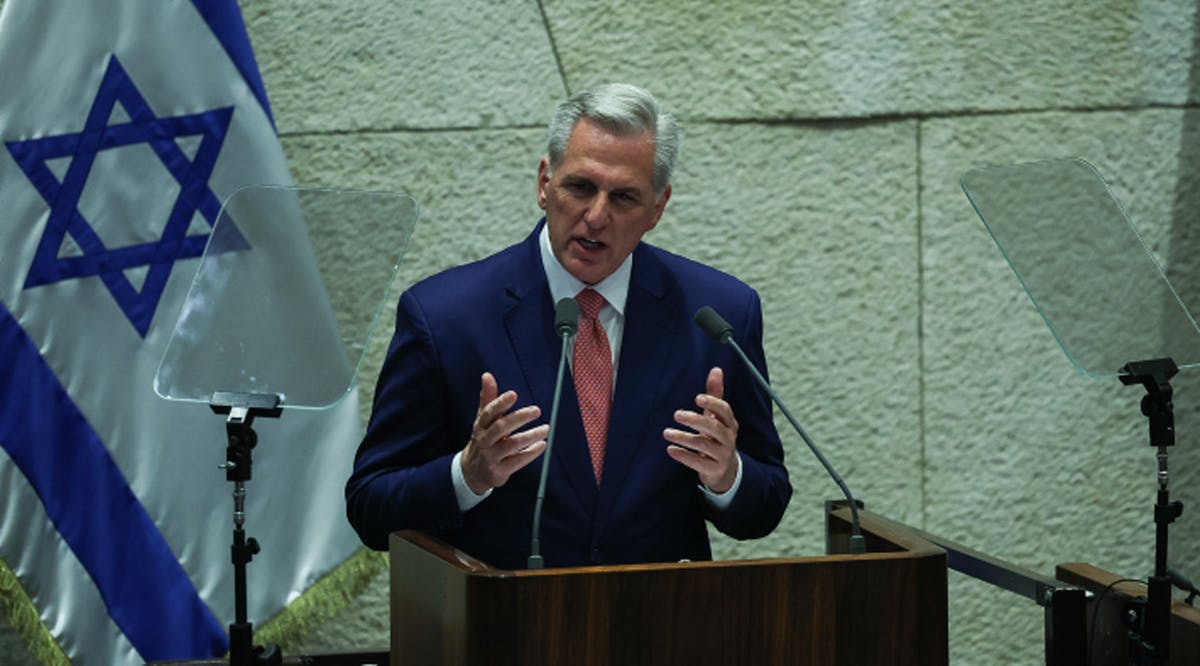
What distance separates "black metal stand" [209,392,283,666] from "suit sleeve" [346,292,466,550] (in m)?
0.17

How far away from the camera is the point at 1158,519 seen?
2.68m

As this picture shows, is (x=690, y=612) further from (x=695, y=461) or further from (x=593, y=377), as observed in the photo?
(x=593, y=377)

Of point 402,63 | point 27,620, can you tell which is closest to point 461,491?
point 27,620

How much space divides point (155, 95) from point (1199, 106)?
104 inches

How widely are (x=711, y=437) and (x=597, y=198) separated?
1.65ft

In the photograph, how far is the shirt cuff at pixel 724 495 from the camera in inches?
95.8

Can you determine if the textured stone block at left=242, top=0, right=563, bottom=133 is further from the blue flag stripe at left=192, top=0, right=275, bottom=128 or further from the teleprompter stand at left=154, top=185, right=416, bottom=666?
the teleprompter stand at left=154, top=185, right=416, bottom=666

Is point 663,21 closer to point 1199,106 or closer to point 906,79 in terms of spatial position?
point 906,79

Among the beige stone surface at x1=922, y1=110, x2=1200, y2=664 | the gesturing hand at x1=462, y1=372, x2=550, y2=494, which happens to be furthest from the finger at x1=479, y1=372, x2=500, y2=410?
the beige stone surface at x1=922, y1=110, x2=1200, y2=664

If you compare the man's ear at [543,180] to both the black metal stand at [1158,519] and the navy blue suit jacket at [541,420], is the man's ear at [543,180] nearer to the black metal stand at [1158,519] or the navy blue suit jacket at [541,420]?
the navy blue suit jacket at [541,420]

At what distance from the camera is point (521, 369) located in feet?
8.32

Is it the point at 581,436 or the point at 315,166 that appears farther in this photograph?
the point at 315,166

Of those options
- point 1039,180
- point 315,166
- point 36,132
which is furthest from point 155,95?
point 1039,180

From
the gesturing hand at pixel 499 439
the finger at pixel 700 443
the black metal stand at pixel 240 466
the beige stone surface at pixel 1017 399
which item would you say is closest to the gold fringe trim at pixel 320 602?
the black metal stand at pixel 240 466
